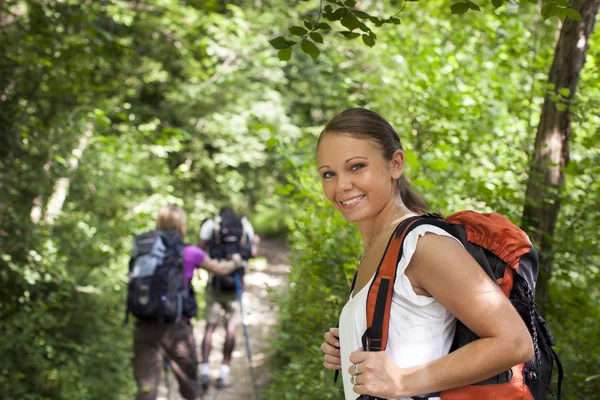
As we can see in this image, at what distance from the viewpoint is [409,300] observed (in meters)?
1.51

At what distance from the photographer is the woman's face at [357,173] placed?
1.79 m

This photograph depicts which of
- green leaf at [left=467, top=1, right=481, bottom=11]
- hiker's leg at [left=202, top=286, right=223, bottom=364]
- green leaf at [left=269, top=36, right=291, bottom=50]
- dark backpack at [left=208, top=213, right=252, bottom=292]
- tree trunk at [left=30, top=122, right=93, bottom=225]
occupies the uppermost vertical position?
green leaf at [left=467, top=1, right=481, bottom=11]

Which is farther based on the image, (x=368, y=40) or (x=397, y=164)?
(x=368, y=40)

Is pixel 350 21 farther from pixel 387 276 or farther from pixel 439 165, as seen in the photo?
pixel 439 165

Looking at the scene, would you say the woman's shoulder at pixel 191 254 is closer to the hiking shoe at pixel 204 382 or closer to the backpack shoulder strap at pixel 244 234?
the backpack shoulder strap at pixel 244 234

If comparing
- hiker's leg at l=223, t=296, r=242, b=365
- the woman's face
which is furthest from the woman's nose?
hiker's leg at l=223, t=296, r=242, b=365

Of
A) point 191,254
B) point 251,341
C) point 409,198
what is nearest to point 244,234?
point 191,254

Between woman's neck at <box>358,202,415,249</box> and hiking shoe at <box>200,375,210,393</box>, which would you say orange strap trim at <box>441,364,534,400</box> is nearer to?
woman's neck at <box>358,202,415,249</box>

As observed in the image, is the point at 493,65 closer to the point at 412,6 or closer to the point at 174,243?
the point at 412,6

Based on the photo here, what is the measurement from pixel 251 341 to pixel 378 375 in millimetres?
7789

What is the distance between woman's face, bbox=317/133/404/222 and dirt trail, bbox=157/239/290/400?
96.6 inches

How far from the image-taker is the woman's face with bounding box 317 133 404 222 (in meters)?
1.79

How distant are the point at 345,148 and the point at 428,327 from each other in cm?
61

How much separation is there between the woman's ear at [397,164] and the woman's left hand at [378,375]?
23.9 inches
